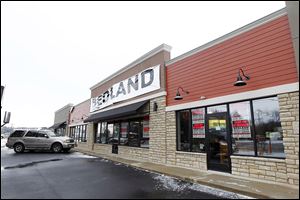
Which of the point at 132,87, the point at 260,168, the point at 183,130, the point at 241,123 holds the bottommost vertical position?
the point at 260,168

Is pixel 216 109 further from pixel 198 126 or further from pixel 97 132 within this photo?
pixel 97 132

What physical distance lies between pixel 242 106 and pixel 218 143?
181 centimetres

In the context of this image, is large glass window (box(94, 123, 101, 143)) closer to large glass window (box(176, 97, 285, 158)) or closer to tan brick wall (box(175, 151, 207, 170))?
tan brick wall (box(175, 151, 207, 170))

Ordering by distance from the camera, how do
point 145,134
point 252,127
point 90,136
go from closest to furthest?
1. point 252,127
2. point 145,134
3. point 90,136

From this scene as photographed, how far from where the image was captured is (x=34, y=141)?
16.4 metres

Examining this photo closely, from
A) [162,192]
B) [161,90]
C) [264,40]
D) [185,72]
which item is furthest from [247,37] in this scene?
[162,192]

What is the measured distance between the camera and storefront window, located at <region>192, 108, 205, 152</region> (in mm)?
9341

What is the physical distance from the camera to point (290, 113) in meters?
6.55

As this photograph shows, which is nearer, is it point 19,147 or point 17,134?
point 19,147

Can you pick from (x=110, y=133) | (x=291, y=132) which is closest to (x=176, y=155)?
(x=291, y=132)

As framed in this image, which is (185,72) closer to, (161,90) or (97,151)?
(161,90)

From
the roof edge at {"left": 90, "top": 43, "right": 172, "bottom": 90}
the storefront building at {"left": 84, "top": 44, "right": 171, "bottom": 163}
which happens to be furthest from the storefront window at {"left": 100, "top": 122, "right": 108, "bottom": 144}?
the roof edge at {"left": 90, "top": 43, "right": 172, "bottom": 90}

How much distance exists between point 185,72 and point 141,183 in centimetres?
574

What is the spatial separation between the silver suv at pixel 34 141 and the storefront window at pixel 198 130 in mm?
11647
